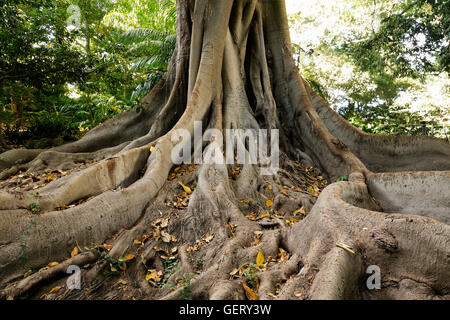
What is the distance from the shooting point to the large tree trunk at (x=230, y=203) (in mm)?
1828

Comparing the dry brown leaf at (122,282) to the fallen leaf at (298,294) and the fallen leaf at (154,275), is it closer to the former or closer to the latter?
the fallen leaf at (154,275)

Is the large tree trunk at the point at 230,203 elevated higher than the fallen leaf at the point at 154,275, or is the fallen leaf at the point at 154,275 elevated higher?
the large tree trunk at the point at 230,203

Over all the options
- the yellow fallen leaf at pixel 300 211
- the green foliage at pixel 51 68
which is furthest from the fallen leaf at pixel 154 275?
the green foliage at pixel 51 68

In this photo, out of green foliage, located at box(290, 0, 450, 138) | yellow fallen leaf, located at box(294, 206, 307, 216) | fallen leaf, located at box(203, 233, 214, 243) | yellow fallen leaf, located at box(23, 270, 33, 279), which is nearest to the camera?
yellow fallen leaf, located at box(23, 270, 33, 279)

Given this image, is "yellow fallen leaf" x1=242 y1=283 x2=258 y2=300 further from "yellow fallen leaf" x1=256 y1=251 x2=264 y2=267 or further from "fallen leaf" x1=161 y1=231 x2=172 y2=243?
"fallen leaf" x1=161 y1=231 x2=172 y2=243

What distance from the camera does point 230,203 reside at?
9.74ft

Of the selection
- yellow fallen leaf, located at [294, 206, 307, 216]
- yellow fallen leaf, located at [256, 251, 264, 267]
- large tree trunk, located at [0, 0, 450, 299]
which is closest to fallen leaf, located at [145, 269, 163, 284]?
large tree trunk, located at [0, 0, 450, 299]

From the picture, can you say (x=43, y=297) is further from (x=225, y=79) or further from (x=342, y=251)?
(x=225, y=79)

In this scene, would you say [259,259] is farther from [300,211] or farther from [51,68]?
[51,68]

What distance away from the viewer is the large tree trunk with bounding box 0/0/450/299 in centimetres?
183

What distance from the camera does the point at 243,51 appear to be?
18.5 feet

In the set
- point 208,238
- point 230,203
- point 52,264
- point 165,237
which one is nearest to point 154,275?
point 165,237
